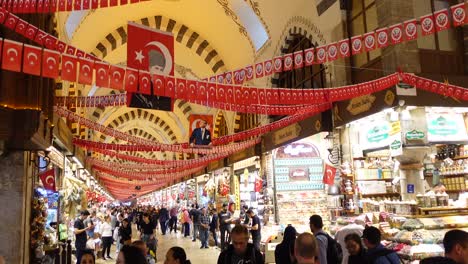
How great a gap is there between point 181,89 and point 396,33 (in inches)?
105

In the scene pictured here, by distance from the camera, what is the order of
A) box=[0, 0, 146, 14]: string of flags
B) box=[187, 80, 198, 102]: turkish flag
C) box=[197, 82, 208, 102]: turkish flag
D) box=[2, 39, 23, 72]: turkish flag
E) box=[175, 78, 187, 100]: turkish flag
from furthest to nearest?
box=[197, 82, 208, 102]: turkish flag → box=[187, 80, 198, 102]: turkish flag → box=[175, 78, 187, 100]: turkish flag → box=[0, 0, 146, 14]: string of flags → box=[2, 39, 23, 72]: turkish flag

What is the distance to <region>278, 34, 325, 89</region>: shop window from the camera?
1029 centimetres

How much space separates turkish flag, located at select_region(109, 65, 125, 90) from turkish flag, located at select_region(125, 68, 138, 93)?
0.05m

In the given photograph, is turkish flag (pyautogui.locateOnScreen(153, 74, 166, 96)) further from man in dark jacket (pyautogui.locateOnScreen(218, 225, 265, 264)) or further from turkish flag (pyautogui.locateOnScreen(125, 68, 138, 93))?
man in dark jacket (pyautogui.locateOnScreen(218, 225, 265, 264))

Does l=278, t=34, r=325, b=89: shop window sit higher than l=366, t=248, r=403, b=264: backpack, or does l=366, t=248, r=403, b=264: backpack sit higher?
l=278, t=34, r=325, b=89: shop window

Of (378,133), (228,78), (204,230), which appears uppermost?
(228,78)

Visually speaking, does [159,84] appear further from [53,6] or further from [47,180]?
[47,180]

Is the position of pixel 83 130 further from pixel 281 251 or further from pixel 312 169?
pixel 281 251

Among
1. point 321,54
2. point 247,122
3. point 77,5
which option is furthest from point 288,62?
point 247,122

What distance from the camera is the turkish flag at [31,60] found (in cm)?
384

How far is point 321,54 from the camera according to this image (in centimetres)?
593

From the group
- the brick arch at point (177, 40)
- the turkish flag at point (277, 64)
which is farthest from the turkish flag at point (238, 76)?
the brick arch at point (177, 40)

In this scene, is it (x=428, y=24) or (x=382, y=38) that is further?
(x=382, y=38)

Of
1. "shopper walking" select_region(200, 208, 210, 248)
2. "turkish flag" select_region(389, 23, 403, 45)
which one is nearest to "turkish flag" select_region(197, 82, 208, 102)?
"turkish flag" select_region(389, 23, 403, 45)
